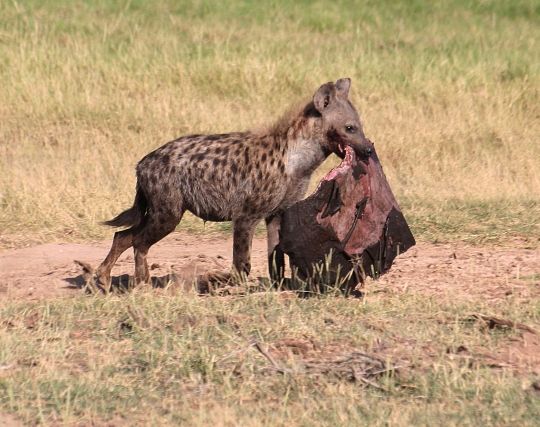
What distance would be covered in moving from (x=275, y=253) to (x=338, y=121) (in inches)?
32.3

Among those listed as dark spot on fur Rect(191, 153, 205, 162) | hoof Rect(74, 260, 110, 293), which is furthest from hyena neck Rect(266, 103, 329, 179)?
hoof Rect(74, 260, 110, 293)

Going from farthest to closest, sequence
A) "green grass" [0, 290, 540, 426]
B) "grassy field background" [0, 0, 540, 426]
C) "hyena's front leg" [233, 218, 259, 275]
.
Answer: "hyena's front leg" [233, 218, 259, 275] < "grassy field background" [0, 0, 540, 426] < "green grass" [0, 290, 540, 426]

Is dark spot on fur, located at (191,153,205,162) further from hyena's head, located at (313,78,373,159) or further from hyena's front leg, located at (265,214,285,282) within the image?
hyena's head, located at (313,78,373,159)

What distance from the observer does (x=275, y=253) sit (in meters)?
6.45

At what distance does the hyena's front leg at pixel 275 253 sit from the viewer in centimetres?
645

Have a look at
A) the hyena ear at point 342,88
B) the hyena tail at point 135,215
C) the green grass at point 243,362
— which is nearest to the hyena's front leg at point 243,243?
the green grass at point 243,362

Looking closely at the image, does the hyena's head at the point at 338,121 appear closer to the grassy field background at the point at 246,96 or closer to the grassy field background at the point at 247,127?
the grassy field background at the point at 247,127

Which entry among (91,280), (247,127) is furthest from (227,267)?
(247,127)

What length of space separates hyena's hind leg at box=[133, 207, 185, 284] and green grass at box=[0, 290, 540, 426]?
75 centimetres

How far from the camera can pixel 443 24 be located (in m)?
15.3

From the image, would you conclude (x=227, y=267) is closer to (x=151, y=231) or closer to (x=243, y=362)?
(x=151, y=231)

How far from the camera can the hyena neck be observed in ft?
21.5

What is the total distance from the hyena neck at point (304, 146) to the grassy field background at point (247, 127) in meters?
0.78

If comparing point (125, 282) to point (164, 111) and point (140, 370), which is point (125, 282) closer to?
point (140, 370)
